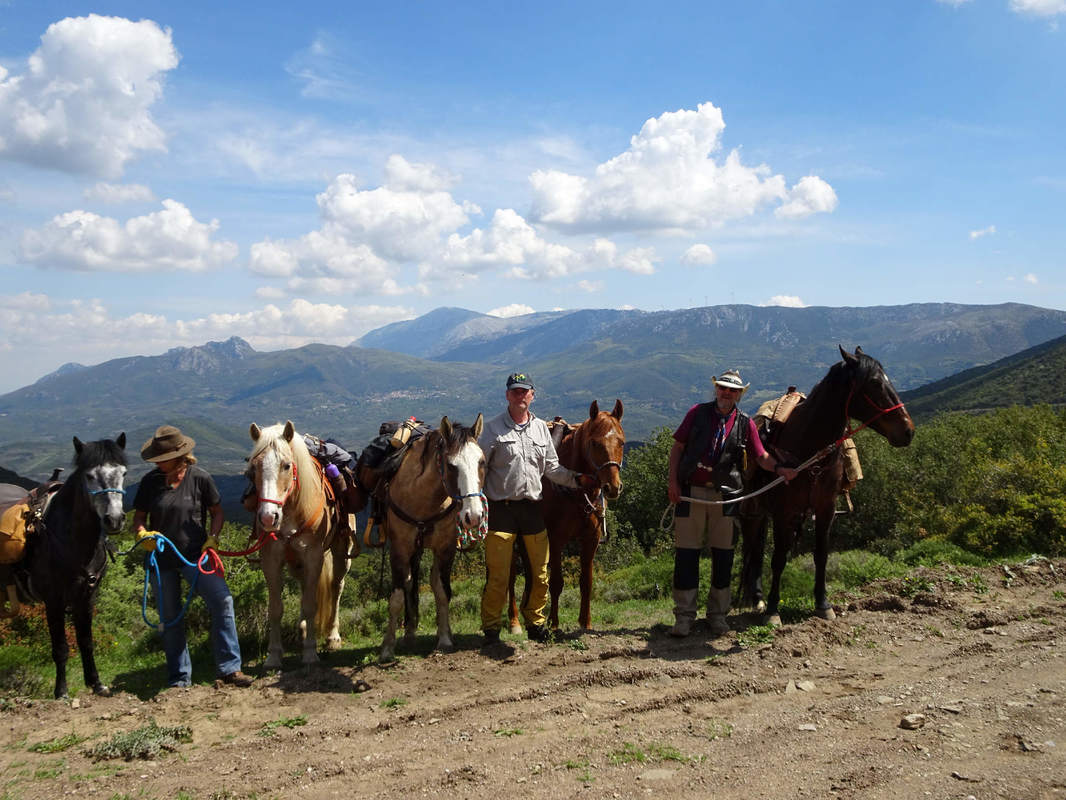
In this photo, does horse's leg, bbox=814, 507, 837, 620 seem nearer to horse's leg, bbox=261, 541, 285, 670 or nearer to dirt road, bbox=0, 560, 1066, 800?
dirt road, bbox=0, 560, 1066, 800

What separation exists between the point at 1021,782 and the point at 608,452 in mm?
3917

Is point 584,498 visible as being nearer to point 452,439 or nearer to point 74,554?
point 452,439

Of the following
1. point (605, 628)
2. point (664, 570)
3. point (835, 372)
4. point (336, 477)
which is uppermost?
point (835, 372)

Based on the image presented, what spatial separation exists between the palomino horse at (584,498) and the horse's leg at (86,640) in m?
3.99

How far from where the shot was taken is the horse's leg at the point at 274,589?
660 centimetres

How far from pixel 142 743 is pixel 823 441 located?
6.64 m

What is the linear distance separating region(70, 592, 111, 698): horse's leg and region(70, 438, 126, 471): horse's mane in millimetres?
1263

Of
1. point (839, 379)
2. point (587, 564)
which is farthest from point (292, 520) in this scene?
point (839, 379)

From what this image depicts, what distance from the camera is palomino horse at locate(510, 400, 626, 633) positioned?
22.0 feet

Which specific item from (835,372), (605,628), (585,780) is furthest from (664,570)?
(585,780)

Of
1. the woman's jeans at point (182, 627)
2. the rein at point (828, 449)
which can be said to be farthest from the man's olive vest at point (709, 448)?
the woman's jeans at point (182, 627)

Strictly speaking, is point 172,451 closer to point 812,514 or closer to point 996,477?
point 812,514

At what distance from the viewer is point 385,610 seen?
31.1 ft

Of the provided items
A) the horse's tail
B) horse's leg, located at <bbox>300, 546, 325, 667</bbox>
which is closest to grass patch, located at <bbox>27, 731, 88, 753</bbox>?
horse's leg, located at <bbox>300, 546, 325, 667</bbox>
